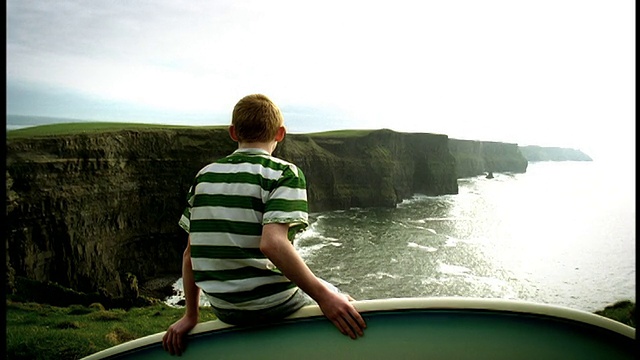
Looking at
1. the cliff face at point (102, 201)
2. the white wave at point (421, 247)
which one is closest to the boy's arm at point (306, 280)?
the cliff face at point (102, 201)

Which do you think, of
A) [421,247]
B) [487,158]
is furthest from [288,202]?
[487,158]

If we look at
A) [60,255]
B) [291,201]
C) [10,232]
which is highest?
[291,201]

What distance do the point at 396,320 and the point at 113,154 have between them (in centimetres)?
4034

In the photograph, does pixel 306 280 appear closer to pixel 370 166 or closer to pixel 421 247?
pixel 370 166

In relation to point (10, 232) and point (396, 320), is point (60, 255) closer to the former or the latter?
point (10, 232)

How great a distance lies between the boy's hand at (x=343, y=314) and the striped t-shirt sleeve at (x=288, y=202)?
29 cm

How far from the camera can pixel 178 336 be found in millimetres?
1651

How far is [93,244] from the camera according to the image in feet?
118

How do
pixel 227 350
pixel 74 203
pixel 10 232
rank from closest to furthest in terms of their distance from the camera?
pixel 227 350
pixel 10 232
pixel 74 203

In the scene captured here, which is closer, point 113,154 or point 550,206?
point 113,154

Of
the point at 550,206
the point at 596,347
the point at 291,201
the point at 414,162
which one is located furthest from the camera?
the point at 550,206

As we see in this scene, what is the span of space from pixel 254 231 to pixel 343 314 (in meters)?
0.42

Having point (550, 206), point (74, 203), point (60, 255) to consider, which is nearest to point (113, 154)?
point (74, 203)

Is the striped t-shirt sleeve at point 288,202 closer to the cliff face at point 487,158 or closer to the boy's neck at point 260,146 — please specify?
the boy's neck at point 260,146
